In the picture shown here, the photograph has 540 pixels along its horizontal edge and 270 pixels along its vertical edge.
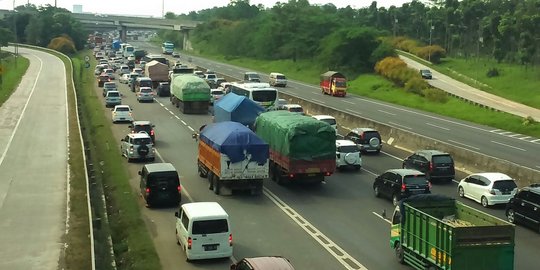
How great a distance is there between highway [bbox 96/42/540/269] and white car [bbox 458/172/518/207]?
0.38m

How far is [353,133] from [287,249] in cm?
2042

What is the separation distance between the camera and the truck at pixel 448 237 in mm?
17625

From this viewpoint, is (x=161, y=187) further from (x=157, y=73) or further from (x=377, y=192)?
(x=157, y=73)

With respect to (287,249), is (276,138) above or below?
above

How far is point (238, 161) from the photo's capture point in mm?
28781

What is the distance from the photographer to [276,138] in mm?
32219

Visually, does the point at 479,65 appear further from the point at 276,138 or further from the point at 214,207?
the point at 214,207

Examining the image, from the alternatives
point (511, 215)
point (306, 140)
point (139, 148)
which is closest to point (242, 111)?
point (139, 148)

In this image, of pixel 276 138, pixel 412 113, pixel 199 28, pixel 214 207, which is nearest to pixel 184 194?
pixel 276 138

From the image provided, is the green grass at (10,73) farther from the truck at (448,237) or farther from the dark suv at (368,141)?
the truck at (448,237)

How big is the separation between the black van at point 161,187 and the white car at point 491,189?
1169 centimetres

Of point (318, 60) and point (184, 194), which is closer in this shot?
point (184, 194)

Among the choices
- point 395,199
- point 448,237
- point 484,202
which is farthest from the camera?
point 484,202

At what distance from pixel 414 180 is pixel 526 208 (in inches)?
179
